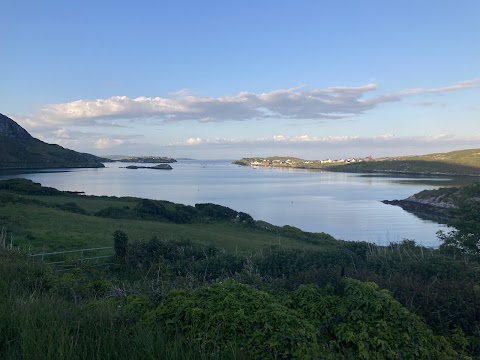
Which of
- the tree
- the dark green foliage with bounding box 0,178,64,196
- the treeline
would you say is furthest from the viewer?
the dark green foliage with bounding box 0,178,64,196

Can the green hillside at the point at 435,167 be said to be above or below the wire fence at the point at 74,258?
above

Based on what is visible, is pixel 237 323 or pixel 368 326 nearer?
pixel 237 323

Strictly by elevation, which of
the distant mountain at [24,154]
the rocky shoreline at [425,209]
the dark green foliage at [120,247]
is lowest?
the rocky shoreline at [425,209]

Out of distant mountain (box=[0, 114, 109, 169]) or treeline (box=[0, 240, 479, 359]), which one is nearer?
treeline (box=[0, 240, 479, 359])

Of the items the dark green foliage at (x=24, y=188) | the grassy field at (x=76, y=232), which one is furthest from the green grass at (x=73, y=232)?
the dark green foliage at (x=24, y=188)

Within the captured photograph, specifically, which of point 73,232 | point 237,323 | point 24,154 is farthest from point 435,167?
point 237,323

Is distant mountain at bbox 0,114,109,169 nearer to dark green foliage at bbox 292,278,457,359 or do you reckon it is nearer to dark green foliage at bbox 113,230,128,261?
dark green foliage at bbox 113,230,128,261

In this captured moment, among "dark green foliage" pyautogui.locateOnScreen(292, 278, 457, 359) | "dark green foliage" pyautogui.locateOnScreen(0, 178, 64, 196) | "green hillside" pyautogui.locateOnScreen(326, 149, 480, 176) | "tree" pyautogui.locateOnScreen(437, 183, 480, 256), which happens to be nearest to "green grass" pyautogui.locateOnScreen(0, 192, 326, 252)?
"tree" pyautogui.locateOnScreen(437, 183, 480, 256)

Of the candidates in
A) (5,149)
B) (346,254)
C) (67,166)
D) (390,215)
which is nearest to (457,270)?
(346,254)

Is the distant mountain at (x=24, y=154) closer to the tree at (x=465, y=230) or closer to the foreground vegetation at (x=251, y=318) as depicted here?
the tree at (x=465, y=230)

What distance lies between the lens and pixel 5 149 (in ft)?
538

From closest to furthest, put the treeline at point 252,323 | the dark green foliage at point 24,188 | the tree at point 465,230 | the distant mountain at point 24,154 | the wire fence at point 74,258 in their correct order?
Result: 1. the treeline at point 252,323
2. the wire fence at point 74,258
3. the tree at point 465,230
4. the dark green foliage at point 24,188
5. the distant mountain at point 24,154

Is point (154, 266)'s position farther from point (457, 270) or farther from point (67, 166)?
point (67, 166)

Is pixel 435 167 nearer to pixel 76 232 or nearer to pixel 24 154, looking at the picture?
pixel 24 154
